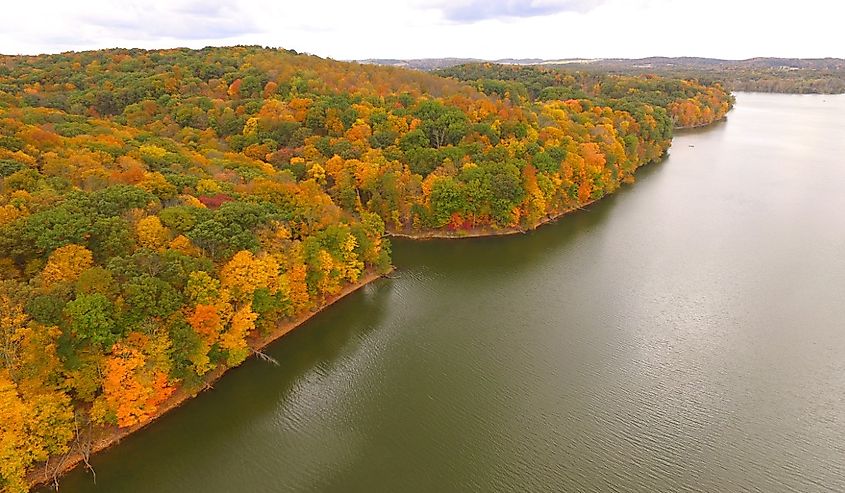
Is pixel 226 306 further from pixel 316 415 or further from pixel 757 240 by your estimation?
pixel 757 240

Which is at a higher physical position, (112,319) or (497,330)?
(112,319)

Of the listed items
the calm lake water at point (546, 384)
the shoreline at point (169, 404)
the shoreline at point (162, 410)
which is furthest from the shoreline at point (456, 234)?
the shoreline at point (162, 410)

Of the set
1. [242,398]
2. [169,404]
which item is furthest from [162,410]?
[242,398]

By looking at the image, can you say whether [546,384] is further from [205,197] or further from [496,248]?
[205,197]

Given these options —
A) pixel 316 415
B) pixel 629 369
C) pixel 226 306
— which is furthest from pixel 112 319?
pixel 629 369

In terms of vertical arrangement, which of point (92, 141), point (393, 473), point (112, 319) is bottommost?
point (393, 473)

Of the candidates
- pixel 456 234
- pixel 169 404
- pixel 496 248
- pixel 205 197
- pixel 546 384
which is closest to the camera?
pixel 169 404
